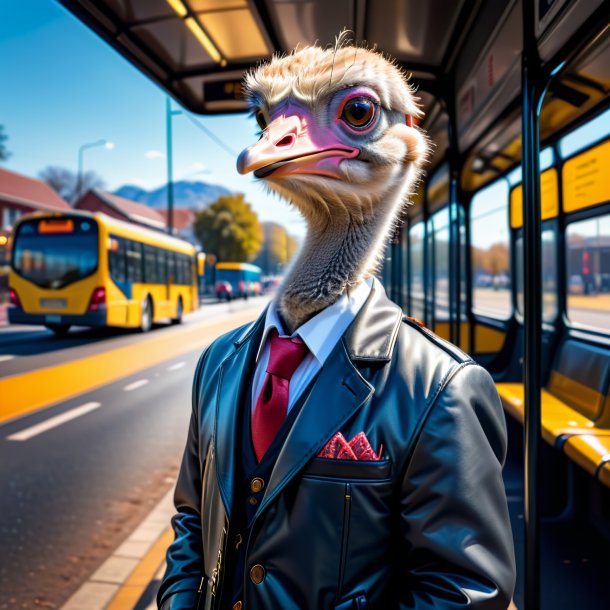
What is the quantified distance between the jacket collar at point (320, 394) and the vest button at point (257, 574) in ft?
0.29

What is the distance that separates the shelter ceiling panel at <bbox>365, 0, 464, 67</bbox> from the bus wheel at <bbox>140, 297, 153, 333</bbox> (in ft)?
35.0

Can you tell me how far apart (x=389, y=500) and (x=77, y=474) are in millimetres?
4213

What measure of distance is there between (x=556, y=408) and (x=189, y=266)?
504 inches

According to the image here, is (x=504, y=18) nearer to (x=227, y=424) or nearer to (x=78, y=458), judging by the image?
(x=227, y=424)

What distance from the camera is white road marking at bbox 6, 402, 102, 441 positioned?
5277mm

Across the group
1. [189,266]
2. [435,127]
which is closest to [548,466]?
[435,127]

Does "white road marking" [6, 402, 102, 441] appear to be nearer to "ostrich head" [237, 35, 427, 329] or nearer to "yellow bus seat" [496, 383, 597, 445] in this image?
"yellow bus seat" [496, 383, 597, 445]

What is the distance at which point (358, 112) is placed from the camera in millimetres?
970

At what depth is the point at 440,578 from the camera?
84cm

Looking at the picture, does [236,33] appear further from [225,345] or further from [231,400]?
[231,400]

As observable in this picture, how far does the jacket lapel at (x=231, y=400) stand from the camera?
0.98 m

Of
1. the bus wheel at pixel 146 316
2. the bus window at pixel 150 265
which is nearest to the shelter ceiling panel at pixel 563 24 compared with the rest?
the bus window at pixel 150 265

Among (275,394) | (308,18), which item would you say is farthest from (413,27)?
(275,394)

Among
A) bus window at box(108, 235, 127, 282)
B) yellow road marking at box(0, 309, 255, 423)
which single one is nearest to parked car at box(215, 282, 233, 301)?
yellow road marking at box(0, 309, 255, 423)
